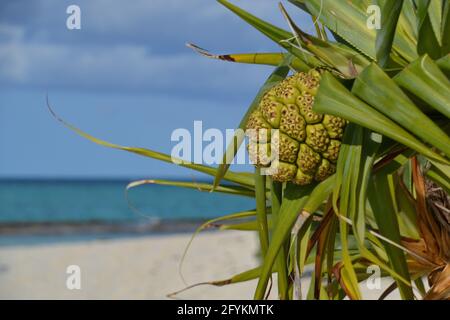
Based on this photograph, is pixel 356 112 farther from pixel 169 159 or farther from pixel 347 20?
pixel 169 159

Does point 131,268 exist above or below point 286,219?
below

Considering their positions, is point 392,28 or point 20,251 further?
point 20,251

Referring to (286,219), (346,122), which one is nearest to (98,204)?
(286,219)

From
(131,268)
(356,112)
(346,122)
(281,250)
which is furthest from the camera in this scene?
(131,268)

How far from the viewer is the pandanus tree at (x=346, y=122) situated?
6.02 feet

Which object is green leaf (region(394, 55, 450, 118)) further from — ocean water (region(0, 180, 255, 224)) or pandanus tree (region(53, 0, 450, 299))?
ocean water (region(0, 180, 255, 224))

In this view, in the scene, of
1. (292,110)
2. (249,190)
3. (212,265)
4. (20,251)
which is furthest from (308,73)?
(20,251)

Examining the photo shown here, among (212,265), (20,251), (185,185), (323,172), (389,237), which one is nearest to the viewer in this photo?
(323,172)

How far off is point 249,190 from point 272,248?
1.79 ft

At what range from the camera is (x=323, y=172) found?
1.98 m

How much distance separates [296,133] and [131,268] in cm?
1156

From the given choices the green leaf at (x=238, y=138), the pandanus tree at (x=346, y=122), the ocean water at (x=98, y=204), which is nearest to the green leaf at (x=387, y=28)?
the pandanus tree at (x=346, y=122)

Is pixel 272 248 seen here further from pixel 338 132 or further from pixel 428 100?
pixel 428 100

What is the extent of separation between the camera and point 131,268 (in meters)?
13.2
